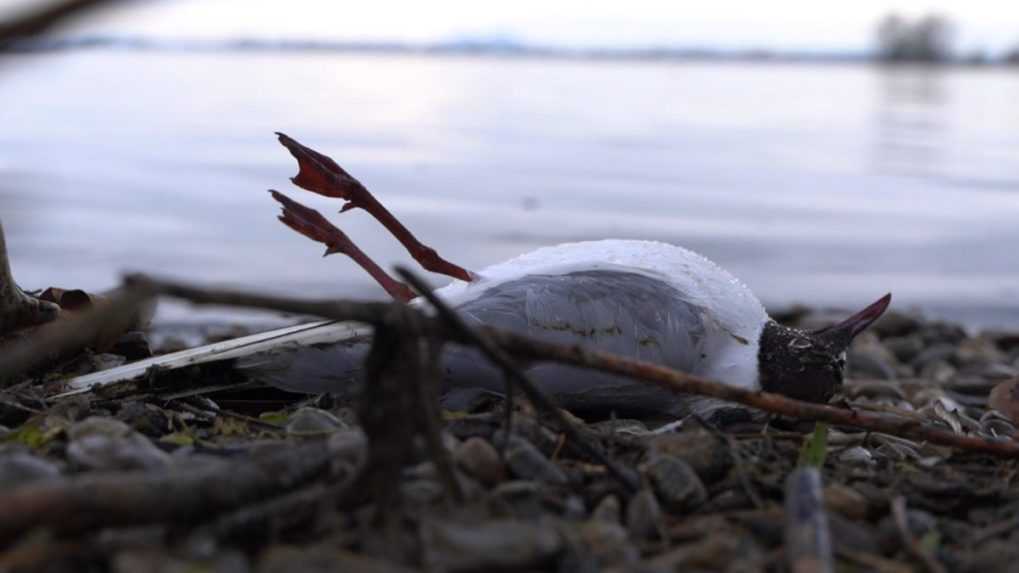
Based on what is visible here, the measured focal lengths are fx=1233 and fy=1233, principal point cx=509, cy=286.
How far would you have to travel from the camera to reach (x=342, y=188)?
12.7 ft

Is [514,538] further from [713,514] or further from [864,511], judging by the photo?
[864,511]

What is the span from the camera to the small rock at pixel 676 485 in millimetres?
2342

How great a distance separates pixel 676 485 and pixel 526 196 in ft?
35.2

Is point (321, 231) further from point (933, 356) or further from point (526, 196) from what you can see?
point (526, 196)

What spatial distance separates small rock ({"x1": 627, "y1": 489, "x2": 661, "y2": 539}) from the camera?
2215mm

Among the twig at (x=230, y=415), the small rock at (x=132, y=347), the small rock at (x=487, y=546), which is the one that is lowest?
the small rock at (x=487, y=546)

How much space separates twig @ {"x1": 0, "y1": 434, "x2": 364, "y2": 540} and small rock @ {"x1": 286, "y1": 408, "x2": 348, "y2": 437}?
2.14 ft

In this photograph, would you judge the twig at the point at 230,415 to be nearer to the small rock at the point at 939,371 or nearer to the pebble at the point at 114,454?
the pebble at the point at 114,454

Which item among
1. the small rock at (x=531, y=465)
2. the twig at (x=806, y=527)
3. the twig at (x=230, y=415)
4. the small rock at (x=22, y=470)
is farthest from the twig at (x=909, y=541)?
the small rock at (x=22, y=470)

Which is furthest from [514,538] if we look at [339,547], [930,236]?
[930,236]

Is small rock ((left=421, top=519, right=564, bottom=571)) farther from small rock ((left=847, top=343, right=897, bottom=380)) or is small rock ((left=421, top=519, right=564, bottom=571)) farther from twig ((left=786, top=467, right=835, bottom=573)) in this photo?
small rock ((left=847, top=343, right=897, bottom=380))

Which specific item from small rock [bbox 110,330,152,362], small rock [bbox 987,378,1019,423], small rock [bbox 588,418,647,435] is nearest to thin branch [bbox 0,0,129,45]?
small rock [bbox 588,418,647,435]

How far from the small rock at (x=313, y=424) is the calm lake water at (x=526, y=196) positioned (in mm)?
782

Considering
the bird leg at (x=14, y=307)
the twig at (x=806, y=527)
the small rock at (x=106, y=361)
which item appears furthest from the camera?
the small rock at (x=106, y=361)
